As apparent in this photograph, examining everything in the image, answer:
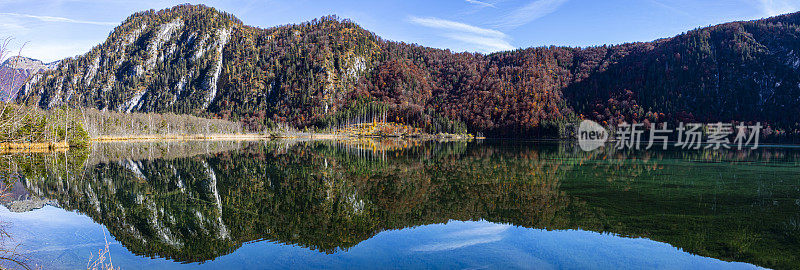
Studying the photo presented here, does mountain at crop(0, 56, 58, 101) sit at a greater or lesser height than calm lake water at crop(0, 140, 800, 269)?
greater

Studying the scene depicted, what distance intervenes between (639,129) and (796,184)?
132 metres

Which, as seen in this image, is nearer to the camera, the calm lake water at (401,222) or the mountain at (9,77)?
the mountain at (9,77)

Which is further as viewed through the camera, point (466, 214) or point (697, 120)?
point (697, 120)

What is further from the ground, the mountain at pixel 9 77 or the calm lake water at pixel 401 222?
Answer: the mountain at pixel 9 77

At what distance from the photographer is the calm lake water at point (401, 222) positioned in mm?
9898

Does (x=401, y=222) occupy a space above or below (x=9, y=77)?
below

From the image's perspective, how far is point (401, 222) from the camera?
13438 millimetres

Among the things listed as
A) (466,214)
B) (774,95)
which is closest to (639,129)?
(774,95)

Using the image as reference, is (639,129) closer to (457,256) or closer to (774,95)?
(774,95)

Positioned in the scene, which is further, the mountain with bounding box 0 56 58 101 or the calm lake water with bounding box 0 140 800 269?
the calm lake water with bounding box 0 140 800 269

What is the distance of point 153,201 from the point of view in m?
15.9

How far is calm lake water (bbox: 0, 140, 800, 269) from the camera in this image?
990 centimetres

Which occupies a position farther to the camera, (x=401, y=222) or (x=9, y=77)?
(x=401, y=222)

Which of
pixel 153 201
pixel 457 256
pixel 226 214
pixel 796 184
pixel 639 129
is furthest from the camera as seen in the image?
pixel 639 129
